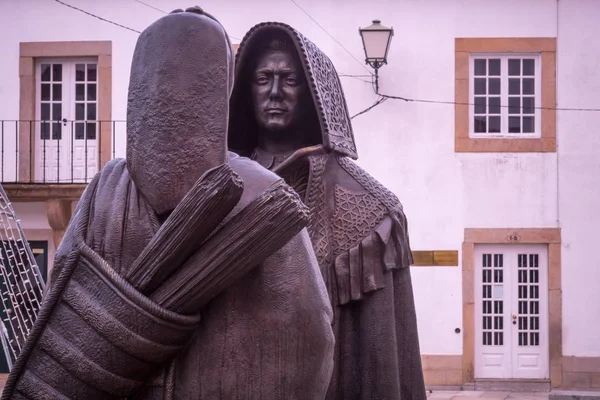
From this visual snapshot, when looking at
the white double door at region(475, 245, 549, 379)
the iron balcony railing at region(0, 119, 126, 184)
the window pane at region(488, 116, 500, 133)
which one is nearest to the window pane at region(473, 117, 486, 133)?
the window pane at region(488, 116, 500, 133)

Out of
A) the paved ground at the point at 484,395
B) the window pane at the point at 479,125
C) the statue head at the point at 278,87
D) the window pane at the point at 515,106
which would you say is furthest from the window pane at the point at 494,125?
the statue head at the point at 278,87

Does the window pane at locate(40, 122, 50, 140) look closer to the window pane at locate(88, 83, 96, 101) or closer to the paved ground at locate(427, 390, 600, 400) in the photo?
the window pane at locate(88, 83, 96, 101)

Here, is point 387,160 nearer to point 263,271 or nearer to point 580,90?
point 580,90

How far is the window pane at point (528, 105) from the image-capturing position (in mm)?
18203

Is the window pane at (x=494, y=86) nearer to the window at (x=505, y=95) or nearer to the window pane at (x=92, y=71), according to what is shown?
the window at (x=505, y=95)

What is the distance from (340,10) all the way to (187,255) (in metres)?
16.2

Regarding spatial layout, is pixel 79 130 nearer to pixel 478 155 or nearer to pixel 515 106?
pixel 478 155

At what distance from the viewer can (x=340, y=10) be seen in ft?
59.4

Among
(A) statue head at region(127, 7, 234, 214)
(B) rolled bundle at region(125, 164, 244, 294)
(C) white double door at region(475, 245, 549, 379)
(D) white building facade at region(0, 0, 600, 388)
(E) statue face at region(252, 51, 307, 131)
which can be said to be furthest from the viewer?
(C) white double door at region(475, 245, 549, 379)

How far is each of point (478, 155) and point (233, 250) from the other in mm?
16143

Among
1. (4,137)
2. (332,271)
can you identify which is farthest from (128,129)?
(4,137)

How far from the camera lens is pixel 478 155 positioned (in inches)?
711

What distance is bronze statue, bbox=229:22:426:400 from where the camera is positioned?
425cm

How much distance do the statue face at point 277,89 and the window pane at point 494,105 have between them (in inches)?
561
